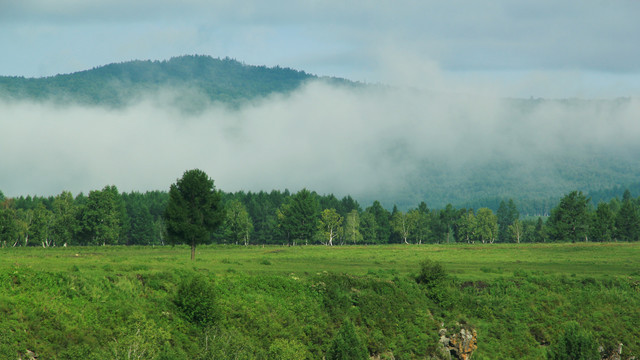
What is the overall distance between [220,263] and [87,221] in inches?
3652

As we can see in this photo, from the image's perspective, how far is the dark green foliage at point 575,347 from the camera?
49656 millimetres

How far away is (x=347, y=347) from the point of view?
139ft

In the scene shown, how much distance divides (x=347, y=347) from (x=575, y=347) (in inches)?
785

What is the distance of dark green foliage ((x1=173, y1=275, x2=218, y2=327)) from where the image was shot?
1683 inches

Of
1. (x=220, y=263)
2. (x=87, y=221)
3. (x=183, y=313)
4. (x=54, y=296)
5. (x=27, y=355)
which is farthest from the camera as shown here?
(x=87, y=221)

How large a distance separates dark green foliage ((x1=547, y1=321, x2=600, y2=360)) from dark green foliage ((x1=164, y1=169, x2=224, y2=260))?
41849mm

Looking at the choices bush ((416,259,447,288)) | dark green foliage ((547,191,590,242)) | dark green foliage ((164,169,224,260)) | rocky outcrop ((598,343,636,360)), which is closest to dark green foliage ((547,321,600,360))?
rocky outcrop ((598,343,636,360))

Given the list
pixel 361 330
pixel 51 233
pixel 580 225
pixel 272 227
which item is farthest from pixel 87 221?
pixel 580 225

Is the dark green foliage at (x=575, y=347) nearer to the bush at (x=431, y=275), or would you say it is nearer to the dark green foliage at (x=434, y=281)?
the dark green foliage at (x=434, y=281)

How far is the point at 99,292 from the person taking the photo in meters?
41.4

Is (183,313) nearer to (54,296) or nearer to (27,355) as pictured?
(54,296)

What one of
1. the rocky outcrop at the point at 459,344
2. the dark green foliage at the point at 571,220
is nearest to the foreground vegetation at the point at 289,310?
the rocky outcrop at the point at 459,344

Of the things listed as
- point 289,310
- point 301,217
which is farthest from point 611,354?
point 301,217

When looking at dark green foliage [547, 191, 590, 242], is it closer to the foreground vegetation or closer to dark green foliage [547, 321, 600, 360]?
the foreground vegetation
